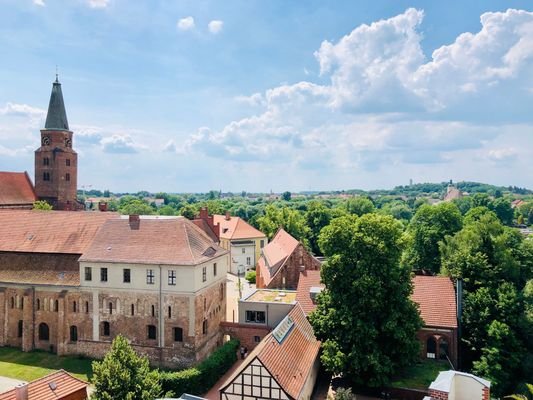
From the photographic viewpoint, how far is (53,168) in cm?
7181

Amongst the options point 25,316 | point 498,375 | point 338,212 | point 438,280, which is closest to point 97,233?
point 25,316

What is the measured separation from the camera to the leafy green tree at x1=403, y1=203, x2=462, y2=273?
55562 millimetres

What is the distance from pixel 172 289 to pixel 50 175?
49967 mm

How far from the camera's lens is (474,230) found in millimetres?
39156

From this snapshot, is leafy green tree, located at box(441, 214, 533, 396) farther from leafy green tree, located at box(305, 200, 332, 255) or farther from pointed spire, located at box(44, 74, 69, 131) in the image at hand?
pointed spire, located at box(44, 74, 69, 131)

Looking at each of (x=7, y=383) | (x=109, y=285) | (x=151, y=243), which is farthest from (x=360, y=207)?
(x=7, y=383)

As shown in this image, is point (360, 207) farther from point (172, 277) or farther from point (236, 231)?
point (172, 277)

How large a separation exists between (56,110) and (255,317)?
53.7m

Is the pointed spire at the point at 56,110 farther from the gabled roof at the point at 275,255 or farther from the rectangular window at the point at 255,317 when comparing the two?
the rectangular window at the point at 255,317

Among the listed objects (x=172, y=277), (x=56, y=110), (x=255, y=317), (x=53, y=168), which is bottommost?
(x=255, y=317)

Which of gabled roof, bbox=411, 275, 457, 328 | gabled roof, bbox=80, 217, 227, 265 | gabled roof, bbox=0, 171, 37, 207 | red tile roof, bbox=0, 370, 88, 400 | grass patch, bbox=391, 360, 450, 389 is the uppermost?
gabled roof, bbox=0, 171, 37, 207

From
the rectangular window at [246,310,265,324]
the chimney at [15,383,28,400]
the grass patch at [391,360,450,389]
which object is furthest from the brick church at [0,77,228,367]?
the grass patch at [391,360,450,389]

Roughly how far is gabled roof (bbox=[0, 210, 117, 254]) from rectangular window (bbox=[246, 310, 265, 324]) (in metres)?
15.9

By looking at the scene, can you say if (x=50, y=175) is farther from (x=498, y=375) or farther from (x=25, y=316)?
(x=498, y=375)
